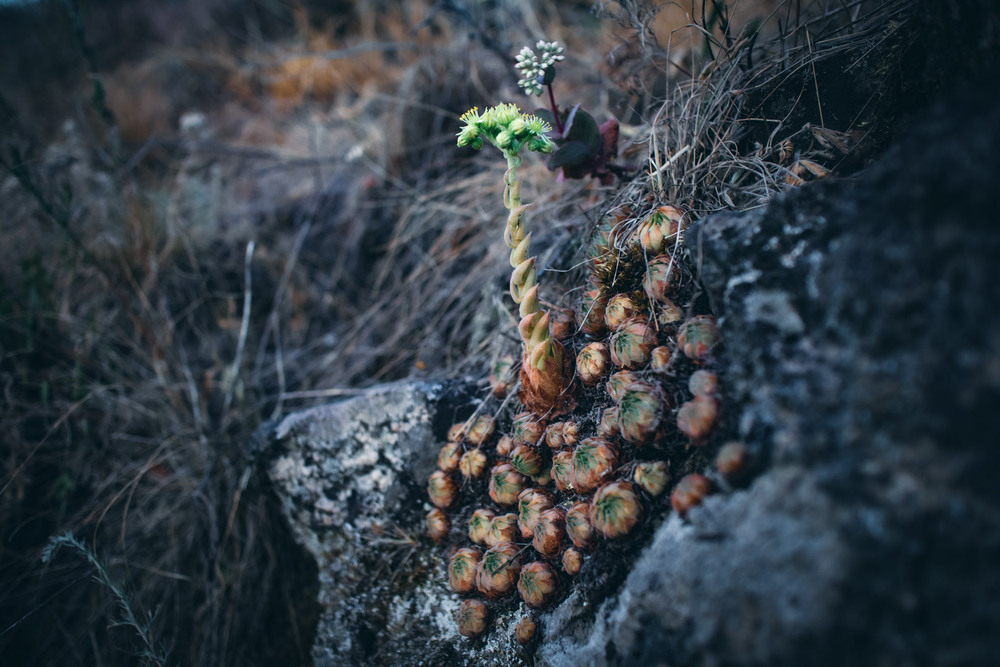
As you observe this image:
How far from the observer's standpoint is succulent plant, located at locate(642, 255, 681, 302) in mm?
1298

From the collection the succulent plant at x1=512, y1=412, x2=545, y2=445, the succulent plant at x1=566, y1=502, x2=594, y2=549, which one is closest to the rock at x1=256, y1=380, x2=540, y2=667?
the succulent plant at x1=512, y1=412, x2=545, y2=445

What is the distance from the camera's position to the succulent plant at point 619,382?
1251 millimetres

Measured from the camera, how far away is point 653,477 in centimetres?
113

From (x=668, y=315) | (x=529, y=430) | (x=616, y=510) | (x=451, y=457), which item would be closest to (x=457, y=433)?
(x=451, y=457)

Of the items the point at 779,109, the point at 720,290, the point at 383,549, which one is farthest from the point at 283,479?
the point at 779,109

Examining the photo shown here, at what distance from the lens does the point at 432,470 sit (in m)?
1.64

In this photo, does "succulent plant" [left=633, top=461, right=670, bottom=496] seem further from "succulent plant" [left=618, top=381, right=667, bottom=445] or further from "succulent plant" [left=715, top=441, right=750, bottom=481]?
"succulent plant" [left=715, top=441, right=750, bottom=481]

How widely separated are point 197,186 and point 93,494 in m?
2.27

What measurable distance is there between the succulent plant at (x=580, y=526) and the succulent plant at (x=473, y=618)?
334 millimetres

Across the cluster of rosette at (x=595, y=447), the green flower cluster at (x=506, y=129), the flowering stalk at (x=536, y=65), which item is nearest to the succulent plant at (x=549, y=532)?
the cluster of rosette at (x=595, y=447)

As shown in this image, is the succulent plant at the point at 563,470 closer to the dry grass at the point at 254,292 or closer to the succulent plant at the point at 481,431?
the succulent plant at the point at 481,431

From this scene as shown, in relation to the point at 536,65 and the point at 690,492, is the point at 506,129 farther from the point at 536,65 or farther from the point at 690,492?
the point at 690,492

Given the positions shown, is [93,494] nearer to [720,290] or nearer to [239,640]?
[239,640]

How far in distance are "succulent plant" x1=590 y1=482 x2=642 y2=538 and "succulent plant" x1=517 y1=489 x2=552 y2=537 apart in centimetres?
20
